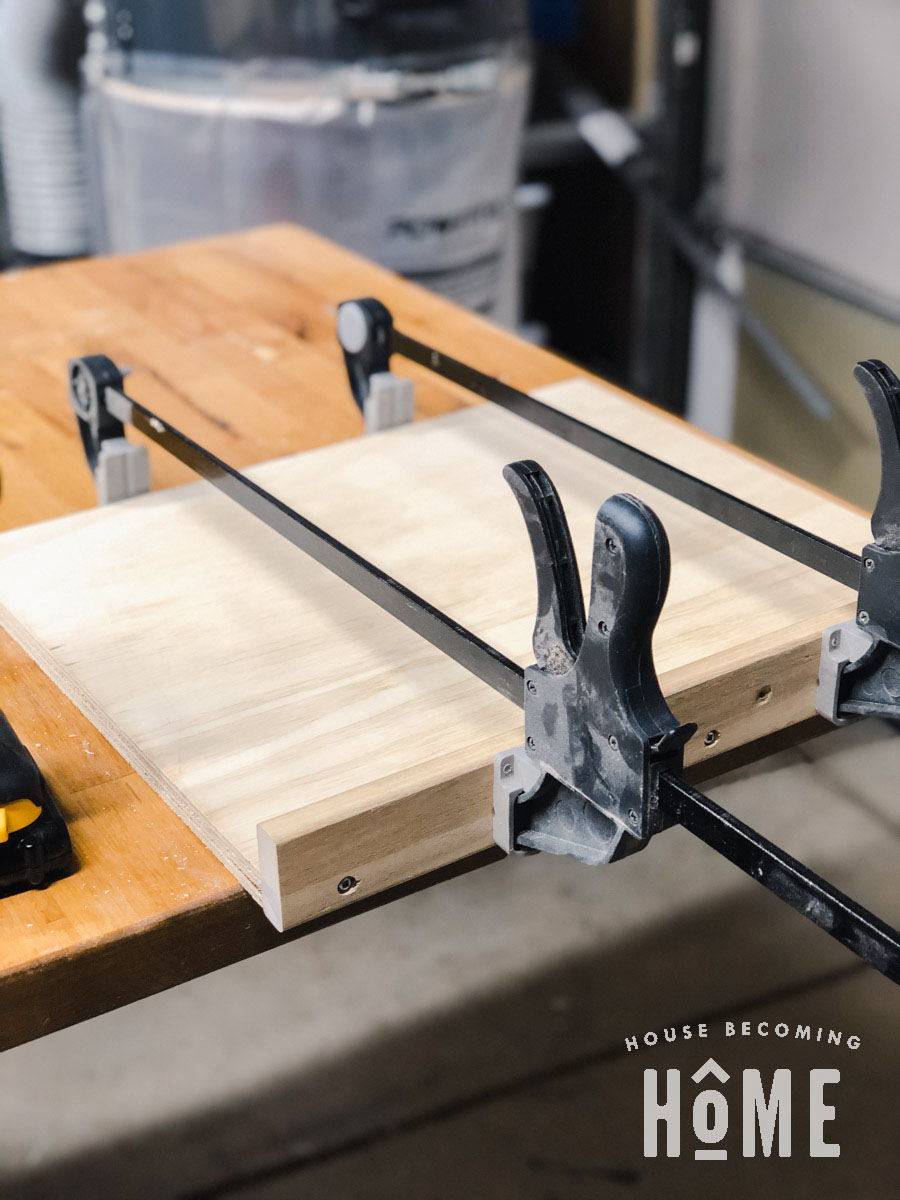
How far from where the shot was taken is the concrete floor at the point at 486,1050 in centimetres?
141

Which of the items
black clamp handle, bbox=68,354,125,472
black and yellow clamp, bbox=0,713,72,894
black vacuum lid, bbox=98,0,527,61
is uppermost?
black vacuum lid, bbox=98,0,527,61

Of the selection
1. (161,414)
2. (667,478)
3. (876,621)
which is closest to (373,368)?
(161,414)

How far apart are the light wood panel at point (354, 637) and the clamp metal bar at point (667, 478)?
0.04 meters

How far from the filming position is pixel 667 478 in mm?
820

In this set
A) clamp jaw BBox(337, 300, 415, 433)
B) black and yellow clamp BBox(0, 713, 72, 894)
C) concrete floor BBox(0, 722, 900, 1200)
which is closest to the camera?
black and yellow clamp BBox(0, 713, 72, 894)

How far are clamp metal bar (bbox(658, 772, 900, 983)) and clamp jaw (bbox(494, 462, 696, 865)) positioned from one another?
2cm

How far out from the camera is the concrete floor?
55.6 inches

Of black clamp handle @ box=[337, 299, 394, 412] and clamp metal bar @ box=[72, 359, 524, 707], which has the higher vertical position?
black clamp handle @ box=[337, 299, 394, 412]

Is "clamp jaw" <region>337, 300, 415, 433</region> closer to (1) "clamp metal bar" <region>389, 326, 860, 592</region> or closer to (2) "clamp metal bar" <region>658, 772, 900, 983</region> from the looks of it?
(1) "clamp metal bar" <region>389, 326, 860, 592</region>

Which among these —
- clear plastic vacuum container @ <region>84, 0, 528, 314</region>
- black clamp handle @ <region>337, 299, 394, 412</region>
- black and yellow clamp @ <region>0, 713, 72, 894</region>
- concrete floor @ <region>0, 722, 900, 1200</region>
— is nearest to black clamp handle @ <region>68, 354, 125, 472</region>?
black clamp handle @ <region>337, 299, 394, 412</region>

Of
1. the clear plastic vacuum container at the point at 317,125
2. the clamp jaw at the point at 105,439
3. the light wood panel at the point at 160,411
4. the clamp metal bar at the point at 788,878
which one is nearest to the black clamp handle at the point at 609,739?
the clamp metal bar at the point at 788,878

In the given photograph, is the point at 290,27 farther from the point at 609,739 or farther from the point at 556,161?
the point at 609,739

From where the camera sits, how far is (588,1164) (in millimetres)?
1419

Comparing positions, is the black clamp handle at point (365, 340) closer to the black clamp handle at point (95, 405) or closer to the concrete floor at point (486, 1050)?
the black clamp handle at point (95, 405)
